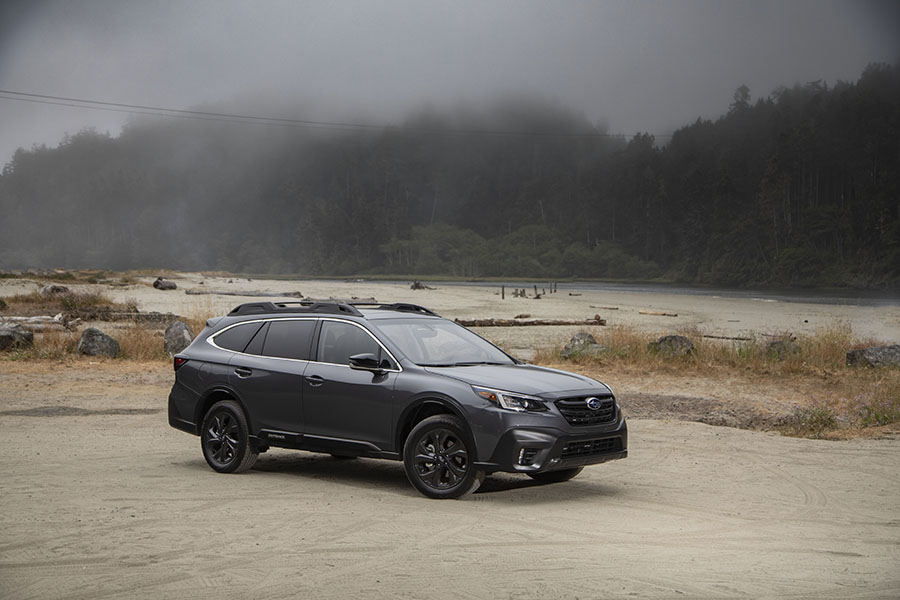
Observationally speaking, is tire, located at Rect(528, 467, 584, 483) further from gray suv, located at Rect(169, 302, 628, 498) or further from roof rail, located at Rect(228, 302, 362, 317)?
roof rail, located at Rect(228, 302, 362, 317)

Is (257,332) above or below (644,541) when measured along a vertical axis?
above

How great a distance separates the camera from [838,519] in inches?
333

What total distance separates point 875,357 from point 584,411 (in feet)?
42.7

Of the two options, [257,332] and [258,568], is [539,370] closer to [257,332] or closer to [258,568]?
[257,332]

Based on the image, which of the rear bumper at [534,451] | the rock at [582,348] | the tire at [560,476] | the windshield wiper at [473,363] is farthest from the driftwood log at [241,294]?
the rear bumper at [534,451]

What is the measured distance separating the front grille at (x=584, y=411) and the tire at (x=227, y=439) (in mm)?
3497

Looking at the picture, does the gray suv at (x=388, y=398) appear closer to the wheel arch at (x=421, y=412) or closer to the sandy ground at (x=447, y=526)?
the wheel arch at (x=421, y=412)

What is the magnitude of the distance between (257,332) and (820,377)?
1273 cm

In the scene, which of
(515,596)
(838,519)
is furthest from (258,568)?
(838,519)

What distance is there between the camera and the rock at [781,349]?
2106 cm

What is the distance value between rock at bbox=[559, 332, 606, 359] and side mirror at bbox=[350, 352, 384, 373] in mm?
13140

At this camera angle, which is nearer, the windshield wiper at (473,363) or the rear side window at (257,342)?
the windshield wiper at (473,363)

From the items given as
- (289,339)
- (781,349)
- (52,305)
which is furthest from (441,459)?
(52,305)

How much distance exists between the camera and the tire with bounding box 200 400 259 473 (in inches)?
409
